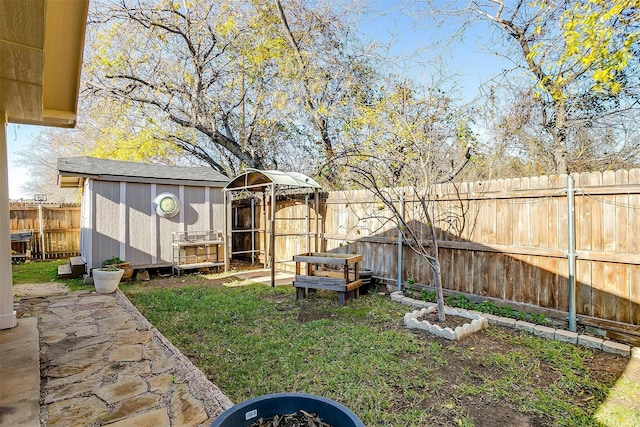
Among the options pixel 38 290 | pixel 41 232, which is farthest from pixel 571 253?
pixel 41 232

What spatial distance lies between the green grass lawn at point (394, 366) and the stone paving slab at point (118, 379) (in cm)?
27

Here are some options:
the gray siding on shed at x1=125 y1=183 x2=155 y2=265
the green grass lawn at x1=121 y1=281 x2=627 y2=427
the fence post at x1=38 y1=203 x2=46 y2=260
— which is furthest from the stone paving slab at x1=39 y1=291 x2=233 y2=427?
the fence post at x1=38 y1=203 x2=46 y2=260

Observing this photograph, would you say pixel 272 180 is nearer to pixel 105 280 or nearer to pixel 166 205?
pixel 166 205

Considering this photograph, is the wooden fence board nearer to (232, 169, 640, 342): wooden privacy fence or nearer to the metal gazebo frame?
(232, 169, 640, 342): wooden privacy fence

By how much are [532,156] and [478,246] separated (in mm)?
4777

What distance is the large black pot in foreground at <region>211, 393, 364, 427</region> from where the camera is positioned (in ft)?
4.56

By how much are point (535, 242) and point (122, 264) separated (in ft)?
23.4

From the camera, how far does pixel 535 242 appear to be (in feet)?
13.4

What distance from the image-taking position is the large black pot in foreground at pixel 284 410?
139cm

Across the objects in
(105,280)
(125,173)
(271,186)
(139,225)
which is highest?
(125,173)

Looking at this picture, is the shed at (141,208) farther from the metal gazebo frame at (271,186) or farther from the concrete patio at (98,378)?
the concrete patio at (98,378)

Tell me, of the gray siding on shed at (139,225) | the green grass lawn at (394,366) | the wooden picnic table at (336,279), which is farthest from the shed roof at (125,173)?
the wooden picnic table at (336,279)

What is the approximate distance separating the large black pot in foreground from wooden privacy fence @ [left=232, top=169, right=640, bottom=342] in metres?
3.57

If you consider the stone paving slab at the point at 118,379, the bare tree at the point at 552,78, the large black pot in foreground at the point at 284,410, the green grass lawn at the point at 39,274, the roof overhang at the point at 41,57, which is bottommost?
the green grass lawn at the point at 39,274
